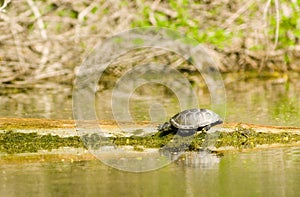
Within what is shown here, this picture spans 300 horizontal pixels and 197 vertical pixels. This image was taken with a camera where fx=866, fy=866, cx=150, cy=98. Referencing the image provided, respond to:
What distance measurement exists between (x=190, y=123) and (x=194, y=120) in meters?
0.05

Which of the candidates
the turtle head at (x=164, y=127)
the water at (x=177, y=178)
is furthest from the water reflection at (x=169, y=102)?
the water at (x=177, y=178)

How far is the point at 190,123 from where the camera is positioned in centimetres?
880

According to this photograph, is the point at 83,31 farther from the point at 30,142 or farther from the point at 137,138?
the point at 137,138

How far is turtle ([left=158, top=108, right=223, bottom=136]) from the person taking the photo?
874 centimetres

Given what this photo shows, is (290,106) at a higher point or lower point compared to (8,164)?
higher

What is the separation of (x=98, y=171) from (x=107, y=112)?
4366 mm

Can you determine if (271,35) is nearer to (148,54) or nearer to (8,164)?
(148,54)

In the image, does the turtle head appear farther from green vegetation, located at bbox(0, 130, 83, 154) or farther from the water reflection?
the water reflection

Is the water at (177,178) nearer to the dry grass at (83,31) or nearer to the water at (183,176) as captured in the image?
the water at (183,176)

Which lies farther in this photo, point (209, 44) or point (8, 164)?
point (209, 44)

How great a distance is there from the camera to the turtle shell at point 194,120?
8.74 m

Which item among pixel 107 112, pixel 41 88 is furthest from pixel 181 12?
pixel 107 112

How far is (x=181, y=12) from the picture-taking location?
16469 millimetres

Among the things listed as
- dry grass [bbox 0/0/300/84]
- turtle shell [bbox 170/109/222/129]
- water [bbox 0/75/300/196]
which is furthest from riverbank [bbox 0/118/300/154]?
dry grass [bbox 0/0/300/84]
